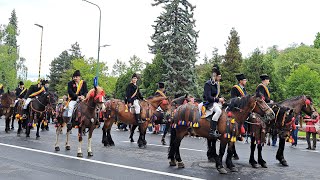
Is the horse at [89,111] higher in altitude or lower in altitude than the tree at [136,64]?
lower

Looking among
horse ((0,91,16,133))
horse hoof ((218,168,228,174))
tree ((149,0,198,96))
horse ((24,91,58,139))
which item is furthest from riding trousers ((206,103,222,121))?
tree ((149,0,198,96))

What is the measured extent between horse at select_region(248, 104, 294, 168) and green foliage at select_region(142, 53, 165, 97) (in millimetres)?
27151

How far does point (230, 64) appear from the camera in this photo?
49688mm

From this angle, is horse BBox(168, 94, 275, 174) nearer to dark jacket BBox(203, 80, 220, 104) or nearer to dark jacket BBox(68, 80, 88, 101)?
dark jacket BBox(203, 80, 220, 104)

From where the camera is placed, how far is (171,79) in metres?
39.5

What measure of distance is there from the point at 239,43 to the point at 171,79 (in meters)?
16.9

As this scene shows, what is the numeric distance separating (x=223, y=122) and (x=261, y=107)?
116cm

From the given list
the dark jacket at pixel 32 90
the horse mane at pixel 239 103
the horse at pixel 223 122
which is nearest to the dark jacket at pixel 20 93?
the dark jacket at pixel 32 90

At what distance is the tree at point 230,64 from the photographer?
157ft

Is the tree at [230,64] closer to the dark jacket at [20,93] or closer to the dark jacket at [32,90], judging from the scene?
the dark jacket at [20,93]

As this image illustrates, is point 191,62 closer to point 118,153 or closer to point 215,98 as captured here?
point 118,153

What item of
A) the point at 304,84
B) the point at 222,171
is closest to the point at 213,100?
the point at 222,171

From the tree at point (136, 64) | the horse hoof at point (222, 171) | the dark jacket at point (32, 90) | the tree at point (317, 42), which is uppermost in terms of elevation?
the tree at point (317, 42)

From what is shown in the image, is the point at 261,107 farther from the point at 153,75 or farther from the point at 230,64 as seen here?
the point at 230,64
